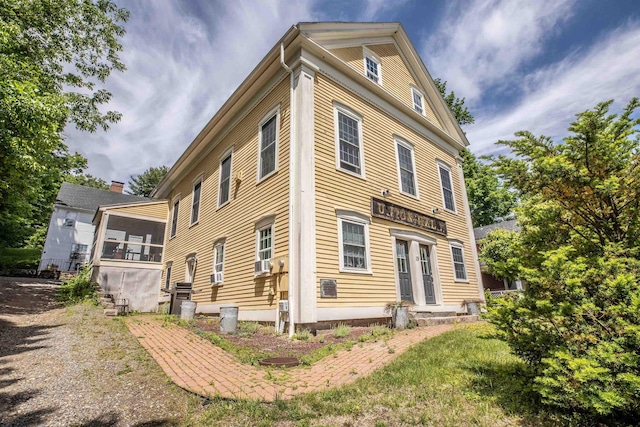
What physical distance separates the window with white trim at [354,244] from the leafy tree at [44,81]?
9131 mm

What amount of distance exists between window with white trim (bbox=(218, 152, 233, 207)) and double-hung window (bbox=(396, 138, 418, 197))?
22.2 ft

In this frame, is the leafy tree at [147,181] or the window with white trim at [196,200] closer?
the window with white trim at [196,200]

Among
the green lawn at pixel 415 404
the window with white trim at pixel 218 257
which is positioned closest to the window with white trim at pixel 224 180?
the window with white trim at pixel 218 257

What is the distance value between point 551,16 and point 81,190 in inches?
1525

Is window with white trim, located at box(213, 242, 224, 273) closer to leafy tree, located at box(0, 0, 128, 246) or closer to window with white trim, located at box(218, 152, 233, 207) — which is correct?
window with white trim, located at box(218, 152, 233, 207)

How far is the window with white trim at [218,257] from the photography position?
11.6 m

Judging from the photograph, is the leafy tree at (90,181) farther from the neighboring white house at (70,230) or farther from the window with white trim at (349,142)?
the window with white trim at (349,142)

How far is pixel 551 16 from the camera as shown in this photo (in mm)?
9086

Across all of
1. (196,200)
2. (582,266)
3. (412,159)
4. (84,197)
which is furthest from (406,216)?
(84,197)

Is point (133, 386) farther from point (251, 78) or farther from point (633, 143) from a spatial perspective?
point (251, 78)

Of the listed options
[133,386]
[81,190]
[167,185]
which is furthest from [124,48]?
[81,190]

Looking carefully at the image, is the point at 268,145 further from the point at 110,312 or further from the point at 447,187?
the point at 447,187

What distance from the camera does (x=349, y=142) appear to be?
9.95 metres

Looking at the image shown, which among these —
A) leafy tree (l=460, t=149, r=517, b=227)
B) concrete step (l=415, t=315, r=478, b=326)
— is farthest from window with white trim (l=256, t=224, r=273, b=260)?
leafy tree (l=460, t=149, r=517, b=227)
